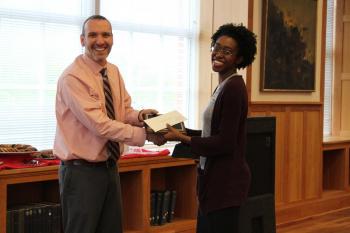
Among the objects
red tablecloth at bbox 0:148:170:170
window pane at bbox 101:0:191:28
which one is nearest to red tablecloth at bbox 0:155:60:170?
red tablecloth at bbox 0:148:170:170

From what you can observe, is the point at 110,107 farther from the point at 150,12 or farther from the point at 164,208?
the point at 150,12

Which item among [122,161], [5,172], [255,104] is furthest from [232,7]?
[5,172]

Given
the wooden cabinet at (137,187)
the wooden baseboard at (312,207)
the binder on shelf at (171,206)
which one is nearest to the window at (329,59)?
the wooden baseboard at (312,207)

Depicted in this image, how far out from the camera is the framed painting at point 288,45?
5.01 m

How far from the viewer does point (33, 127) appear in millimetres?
3889

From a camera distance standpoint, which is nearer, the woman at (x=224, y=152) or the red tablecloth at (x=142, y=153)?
the woman at (x=224, y=152)

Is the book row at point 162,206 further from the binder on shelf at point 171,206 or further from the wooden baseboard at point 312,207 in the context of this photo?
the wooden baseboard at point 312,207

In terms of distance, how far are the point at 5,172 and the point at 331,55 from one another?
175 inches

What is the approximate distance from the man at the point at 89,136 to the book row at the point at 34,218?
0.91 meters

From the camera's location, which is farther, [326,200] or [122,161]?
[326,200]

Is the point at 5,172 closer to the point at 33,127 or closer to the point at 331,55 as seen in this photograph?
the point at 33,127

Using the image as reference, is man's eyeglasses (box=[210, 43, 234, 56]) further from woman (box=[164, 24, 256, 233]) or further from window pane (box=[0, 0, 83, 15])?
window pane (box=[0, 0, 83, 15])

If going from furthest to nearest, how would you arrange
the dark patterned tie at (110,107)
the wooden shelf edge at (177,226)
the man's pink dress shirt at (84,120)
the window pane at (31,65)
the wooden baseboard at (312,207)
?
the wooden baseboard at (312,207)
the wooden shelf edge at (177,226)
the window pane at (31,65)
the dark patterned tie at (110,107)
the man's pink dress shirt at (84,120)

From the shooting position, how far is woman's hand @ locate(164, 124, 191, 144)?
8.44ft
